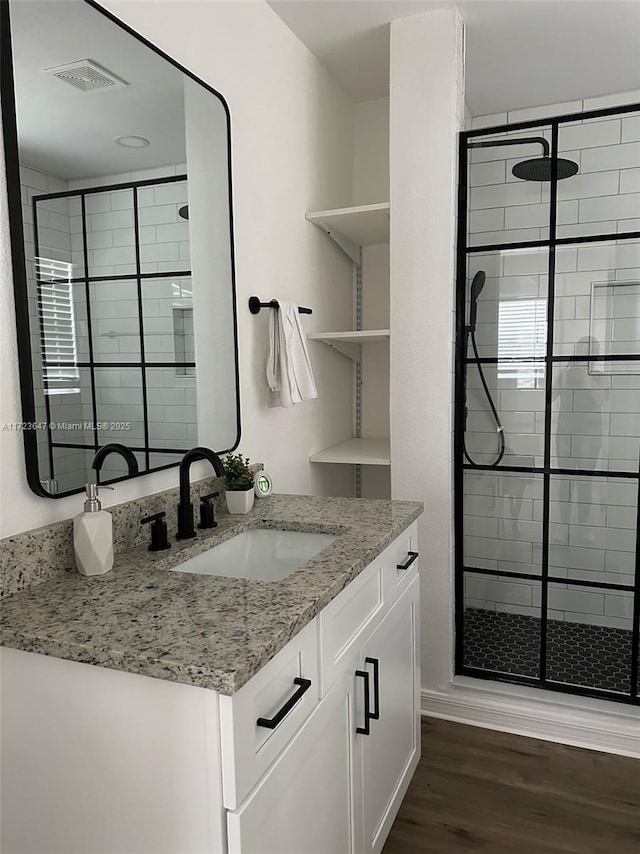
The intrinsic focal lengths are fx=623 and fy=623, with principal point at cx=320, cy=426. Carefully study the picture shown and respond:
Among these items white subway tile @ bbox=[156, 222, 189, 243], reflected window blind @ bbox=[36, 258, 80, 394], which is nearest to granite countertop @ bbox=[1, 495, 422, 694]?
reflected window blind @ bbox=[36, 258, 80, 394]

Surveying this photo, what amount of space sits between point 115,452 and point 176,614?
51cm

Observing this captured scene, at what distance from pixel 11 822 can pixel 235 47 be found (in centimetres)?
215

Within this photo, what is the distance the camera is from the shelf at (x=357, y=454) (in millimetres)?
2523

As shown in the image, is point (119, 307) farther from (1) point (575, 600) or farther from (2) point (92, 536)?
(1) point (575, 600)

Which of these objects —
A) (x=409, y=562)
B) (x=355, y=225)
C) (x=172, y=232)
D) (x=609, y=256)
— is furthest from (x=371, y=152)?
(x=409, y=562)

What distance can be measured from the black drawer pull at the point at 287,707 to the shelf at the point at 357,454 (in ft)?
4.53

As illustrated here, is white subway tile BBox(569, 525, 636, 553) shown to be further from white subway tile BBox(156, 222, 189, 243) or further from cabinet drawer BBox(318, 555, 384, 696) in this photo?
white subway tile BBox(156, 222, 189, 243)

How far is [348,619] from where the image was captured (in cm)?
142

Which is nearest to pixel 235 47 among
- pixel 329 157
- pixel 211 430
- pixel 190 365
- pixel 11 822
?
pixel 329 157

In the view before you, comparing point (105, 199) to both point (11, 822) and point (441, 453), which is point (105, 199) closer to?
point (11, 822)

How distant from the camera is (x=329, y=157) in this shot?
278cm

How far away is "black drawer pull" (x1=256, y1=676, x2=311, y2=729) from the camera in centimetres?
104

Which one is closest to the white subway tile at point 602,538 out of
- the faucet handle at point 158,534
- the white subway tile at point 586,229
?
the white subway tile at point 586,229

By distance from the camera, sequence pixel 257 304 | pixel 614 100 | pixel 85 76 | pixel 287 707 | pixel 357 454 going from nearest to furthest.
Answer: pixel 287 707 < pixel 85 76 < pixel 257 304 < pixel 357 454 < pixel 614 100
